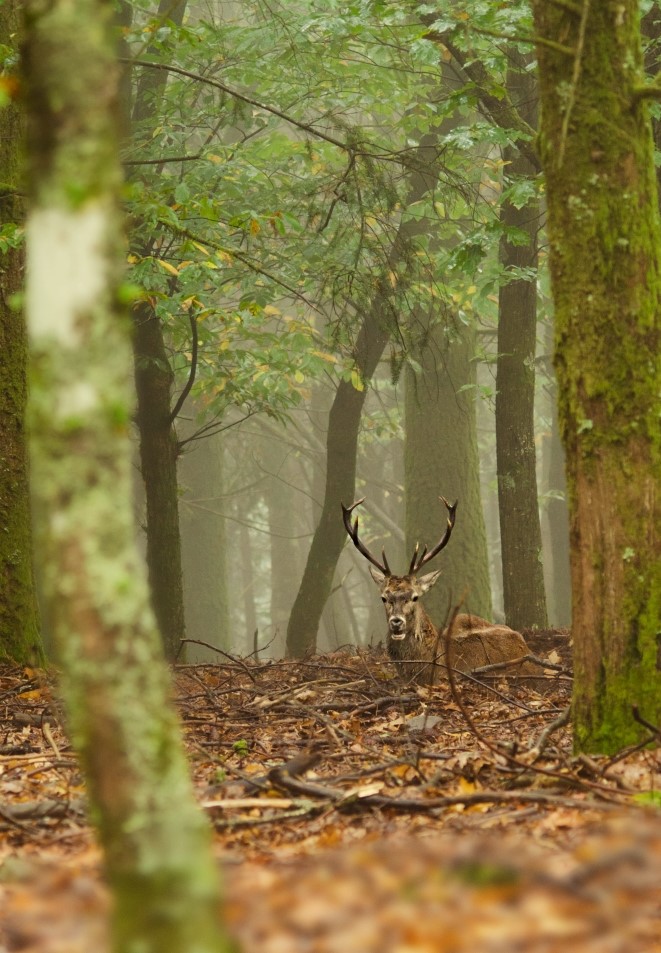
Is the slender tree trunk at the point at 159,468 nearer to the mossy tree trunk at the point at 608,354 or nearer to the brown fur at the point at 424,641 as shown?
the brown fur at the point at 424,641

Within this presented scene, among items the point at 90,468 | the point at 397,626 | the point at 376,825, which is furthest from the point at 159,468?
the point at 90,468

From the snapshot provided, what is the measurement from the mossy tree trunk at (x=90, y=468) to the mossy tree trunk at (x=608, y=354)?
2.99 m

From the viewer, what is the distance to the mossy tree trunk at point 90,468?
7.64ft

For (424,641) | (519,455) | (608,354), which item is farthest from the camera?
(519,455)

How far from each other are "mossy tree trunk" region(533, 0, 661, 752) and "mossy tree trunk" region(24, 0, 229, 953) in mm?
2993

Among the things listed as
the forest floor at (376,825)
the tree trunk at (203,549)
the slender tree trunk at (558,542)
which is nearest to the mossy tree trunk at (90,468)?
the forest floor at (376,825)

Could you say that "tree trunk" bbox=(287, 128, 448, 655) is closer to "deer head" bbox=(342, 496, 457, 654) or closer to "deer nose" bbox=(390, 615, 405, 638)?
"deer head" bbox=(342, 496, 457, 654)

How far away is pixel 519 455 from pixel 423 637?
2.72 meters

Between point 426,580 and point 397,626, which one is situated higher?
point 426,580

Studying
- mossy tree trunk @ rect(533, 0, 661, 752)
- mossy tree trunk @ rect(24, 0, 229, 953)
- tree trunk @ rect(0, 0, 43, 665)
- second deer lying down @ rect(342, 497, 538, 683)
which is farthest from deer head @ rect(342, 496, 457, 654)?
mossy tree trunk @ rect(24, 0, 229, 953)

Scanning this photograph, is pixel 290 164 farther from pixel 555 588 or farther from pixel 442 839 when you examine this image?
pixel 442 839

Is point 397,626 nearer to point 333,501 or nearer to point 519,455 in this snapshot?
point 519,455

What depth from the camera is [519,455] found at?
11688 millimetres

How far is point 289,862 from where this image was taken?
140 inches
